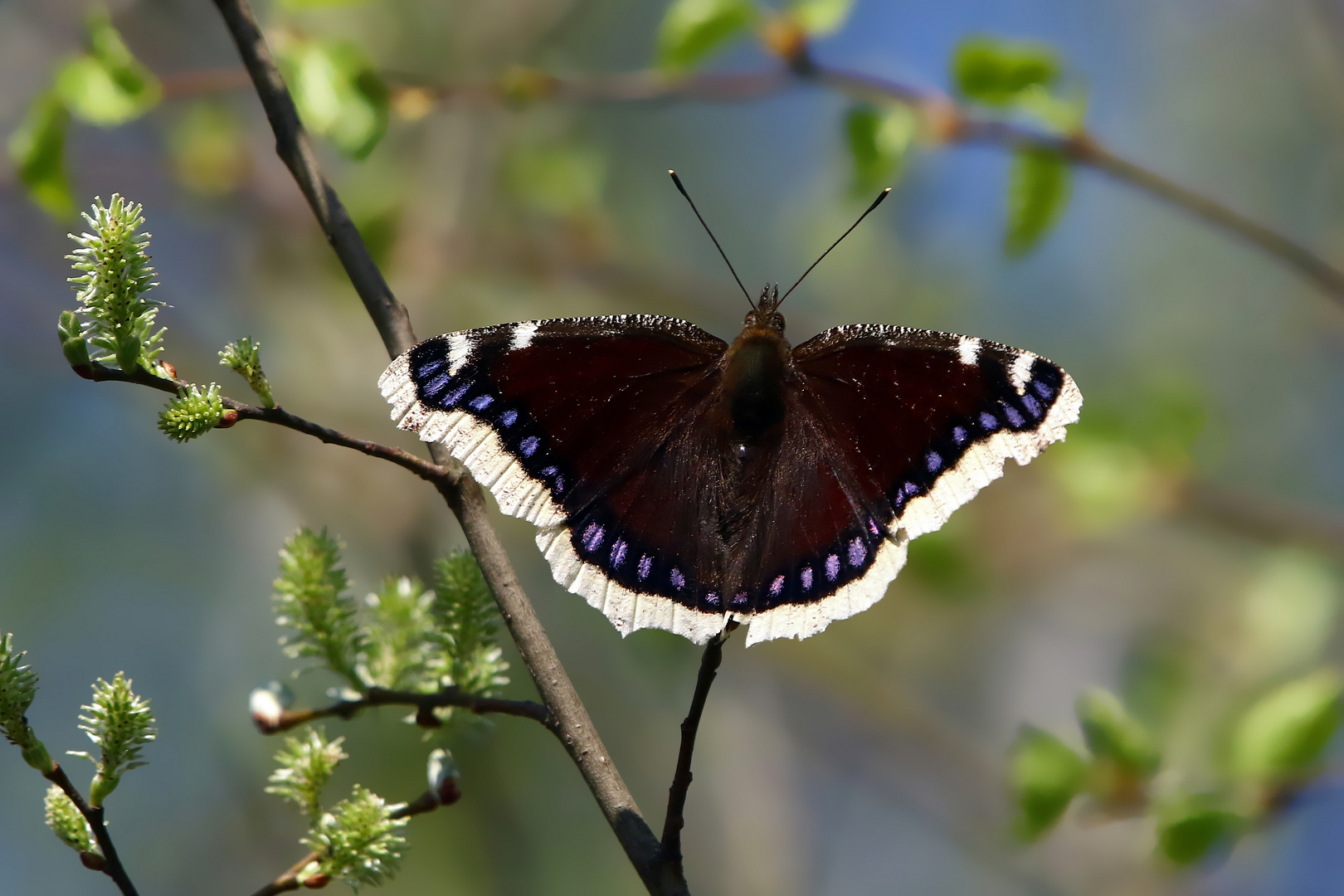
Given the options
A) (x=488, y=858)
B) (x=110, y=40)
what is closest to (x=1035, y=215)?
(x=110, y=40)

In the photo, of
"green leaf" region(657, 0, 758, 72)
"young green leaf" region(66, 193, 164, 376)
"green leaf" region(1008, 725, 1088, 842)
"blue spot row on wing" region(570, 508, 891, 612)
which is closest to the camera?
"young green leaf" region(66, 193, 164, 376)

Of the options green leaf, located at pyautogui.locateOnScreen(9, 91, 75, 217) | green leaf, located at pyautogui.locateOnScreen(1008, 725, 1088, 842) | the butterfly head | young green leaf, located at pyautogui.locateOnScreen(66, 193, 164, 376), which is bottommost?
green leaf, located at pyautogui.locateOnScreen(1008, 725, 1088, 842)

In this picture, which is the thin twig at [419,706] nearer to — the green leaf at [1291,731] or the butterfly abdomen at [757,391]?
the butterfly abdomen at [757,391]

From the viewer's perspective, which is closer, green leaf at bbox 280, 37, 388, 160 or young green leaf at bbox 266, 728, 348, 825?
young green leaf at bbox 266, 728, 348, 825

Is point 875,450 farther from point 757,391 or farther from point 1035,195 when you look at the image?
point 1035,195

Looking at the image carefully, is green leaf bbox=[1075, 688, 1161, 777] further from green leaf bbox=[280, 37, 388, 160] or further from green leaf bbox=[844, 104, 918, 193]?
green leaf bbox=[280, 37, 388, 160]

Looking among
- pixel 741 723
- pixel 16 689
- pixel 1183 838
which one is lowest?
pixel 1183 838

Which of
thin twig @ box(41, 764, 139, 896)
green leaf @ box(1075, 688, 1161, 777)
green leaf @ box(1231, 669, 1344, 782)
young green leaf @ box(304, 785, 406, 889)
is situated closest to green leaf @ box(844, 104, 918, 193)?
green leaf @ box(1075, 688, 1161, 777)

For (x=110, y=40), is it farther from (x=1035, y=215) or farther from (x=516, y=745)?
(x=516, y=745)

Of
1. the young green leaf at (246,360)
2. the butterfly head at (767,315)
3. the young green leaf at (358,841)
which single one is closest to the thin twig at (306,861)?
the young green leaf at (358,841)
